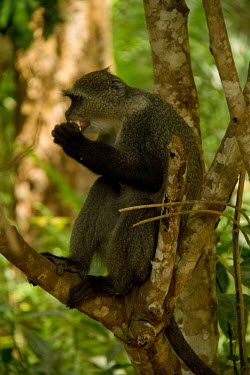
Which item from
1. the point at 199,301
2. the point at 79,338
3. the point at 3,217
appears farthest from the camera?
the point at 79,338

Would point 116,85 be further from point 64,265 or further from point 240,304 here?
point 240,304

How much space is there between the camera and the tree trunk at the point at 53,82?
28.7ft

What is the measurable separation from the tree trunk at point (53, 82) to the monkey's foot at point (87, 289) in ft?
15.2

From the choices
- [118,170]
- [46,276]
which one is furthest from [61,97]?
[46,276]

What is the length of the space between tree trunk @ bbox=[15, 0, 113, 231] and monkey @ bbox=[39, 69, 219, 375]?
3756mm

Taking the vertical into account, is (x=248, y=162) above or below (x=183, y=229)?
above

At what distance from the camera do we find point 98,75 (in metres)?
5.05

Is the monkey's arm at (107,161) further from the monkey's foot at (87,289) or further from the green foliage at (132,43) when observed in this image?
the green foliage at (132,43)

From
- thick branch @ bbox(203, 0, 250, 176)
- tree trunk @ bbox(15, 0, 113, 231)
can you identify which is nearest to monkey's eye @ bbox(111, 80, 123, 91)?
thick branch @ bbox(203, 0, 250, 176)

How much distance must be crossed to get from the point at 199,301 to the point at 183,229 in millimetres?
934

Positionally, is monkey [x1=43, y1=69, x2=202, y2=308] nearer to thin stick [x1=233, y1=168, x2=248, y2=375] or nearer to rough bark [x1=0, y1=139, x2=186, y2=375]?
rough bark [x1=0, y1=139, x2=186, y2=375]

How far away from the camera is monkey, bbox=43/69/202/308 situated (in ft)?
13.4

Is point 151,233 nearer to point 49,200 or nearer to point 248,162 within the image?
point 248,162

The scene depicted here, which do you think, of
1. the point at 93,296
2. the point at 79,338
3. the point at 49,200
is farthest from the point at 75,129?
the point at 49,200
